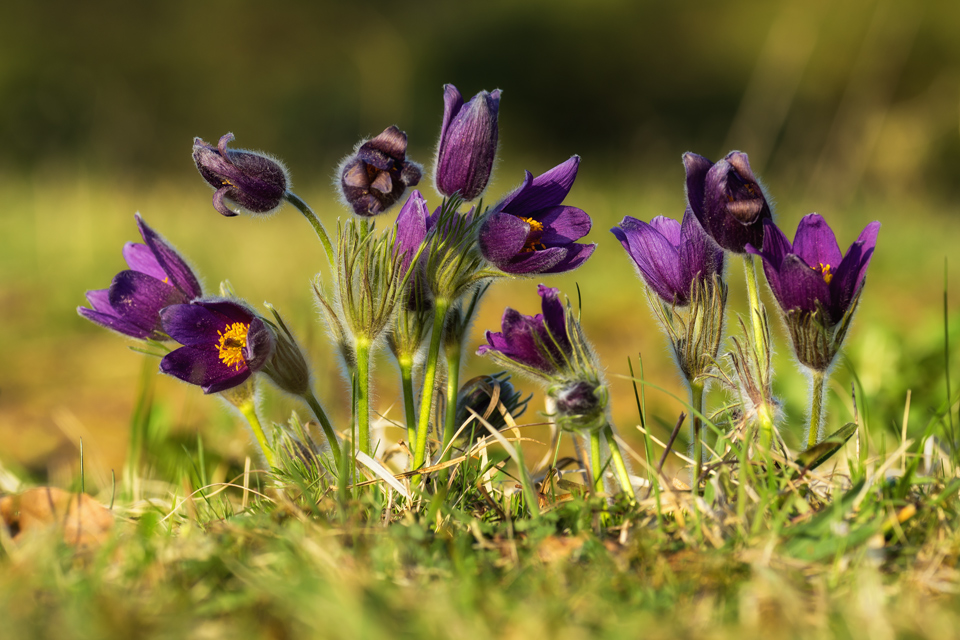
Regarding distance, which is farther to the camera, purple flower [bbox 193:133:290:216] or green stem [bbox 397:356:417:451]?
green stem [bbox 397:356:417:451]

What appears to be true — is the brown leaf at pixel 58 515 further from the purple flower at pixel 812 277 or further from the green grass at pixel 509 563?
the purple flower at pixel 812 277

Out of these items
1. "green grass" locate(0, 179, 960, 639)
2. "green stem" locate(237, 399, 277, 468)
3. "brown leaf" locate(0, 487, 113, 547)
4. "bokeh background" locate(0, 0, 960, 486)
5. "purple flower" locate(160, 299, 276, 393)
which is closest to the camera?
"green grass" locate(0, 179, 960, 639)

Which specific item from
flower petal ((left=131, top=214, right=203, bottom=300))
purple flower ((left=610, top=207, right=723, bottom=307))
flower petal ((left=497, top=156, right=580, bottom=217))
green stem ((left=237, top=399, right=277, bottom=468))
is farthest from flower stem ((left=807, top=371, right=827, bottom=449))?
flower petal ((left=131, top=214, right=203, bottom=300))

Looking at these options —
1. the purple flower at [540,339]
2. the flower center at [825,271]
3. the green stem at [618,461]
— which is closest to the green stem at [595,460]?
the green stem at [618,461]

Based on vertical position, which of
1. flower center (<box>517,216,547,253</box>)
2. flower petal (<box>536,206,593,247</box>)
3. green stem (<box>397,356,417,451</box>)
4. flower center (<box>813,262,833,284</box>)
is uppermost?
flower center (<box>813,262,833,284</box>)

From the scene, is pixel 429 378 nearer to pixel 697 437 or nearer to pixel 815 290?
pixel 697 437

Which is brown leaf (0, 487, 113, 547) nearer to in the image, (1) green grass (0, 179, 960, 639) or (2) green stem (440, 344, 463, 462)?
(1) green grass (0, 179, 960, 639)
